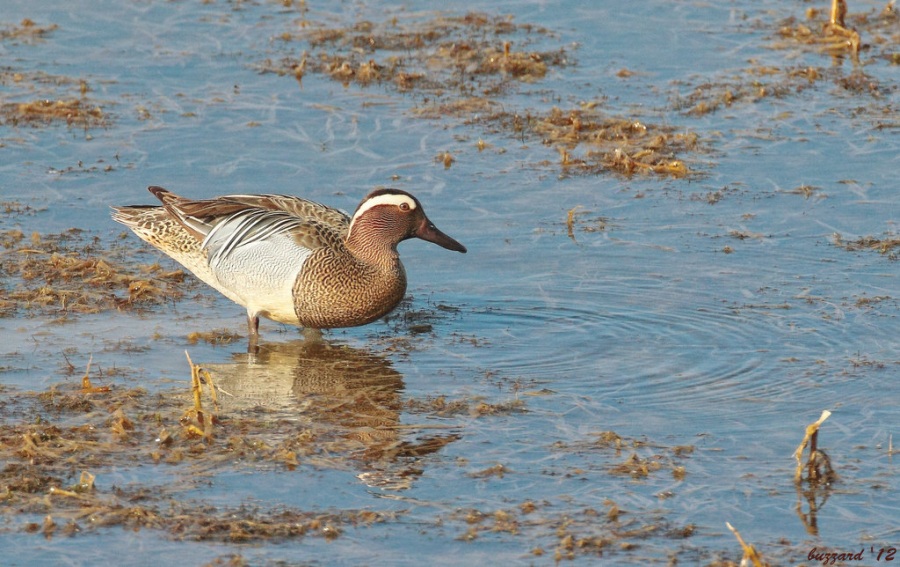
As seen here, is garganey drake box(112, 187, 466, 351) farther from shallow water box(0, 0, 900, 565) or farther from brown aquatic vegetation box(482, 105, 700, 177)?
brown aquatic vegetation box(482, 105, 700, 177)

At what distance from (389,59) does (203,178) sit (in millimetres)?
3053

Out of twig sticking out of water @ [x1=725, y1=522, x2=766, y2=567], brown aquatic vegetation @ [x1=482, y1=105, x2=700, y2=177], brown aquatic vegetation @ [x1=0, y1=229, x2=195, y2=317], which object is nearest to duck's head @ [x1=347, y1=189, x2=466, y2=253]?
brown aquatic vegetation @ [x1=0, y1=229, x2=195, y2=317]

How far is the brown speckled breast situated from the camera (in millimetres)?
7969

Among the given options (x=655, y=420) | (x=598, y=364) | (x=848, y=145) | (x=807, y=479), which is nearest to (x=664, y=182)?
(x=848, y=145)

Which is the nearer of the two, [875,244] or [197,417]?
[197,417]

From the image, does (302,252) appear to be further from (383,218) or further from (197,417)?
(197,417)

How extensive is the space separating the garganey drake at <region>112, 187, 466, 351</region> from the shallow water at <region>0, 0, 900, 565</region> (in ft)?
0.87

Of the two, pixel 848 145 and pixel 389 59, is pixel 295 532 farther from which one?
pixel 389 59

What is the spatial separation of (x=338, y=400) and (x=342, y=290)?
0.91 m

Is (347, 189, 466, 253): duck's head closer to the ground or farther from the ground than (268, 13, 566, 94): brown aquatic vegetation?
closer to the ground

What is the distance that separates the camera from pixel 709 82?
12297 millimetres

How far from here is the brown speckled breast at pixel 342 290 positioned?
797 cm

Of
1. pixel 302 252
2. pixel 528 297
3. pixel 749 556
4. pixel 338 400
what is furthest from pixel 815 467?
pixel 302 252

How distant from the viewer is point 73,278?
8.82m
